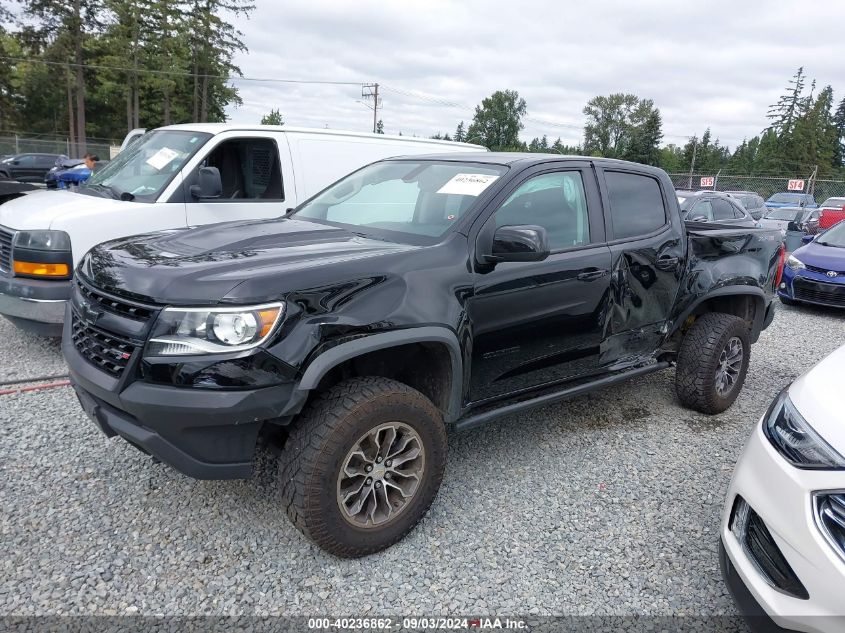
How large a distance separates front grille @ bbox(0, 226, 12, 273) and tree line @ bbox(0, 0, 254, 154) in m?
36.4

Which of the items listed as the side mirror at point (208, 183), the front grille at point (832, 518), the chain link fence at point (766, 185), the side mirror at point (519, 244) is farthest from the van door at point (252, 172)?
the chain link fence at point (766, 185)

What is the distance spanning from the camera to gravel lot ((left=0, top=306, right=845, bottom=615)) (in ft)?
7.97

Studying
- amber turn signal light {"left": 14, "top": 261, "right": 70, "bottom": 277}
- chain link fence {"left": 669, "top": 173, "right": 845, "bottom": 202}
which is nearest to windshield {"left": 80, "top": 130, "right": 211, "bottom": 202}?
amber turn signal light {"left": 14, "top": 261, "right": 70, "bottom": 277}

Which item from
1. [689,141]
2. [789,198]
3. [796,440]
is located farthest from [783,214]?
[689,141]

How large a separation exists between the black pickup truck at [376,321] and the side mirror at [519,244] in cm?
1

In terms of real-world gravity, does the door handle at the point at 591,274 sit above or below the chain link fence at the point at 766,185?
below

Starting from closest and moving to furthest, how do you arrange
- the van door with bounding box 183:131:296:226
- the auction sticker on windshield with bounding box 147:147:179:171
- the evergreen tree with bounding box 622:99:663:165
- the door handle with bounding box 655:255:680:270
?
the door handle with bounding box 655:255:680:270 < the auction sticker on windshield with bounding box 147:147:179:171 < the van door with bounding box 183:131:296:226 < the evergreen tree with bounding box 622:99:663:165

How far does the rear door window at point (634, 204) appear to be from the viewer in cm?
377

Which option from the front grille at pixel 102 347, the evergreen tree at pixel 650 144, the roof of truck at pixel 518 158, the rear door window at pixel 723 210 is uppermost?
the evergreen tree at pixel 650 144

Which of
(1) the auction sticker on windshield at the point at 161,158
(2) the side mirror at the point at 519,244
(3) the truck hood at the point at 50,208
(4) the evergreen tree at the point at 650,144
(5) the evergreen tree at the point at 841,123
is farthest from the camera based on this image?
(5) the evergreen tree at the point at 841,123

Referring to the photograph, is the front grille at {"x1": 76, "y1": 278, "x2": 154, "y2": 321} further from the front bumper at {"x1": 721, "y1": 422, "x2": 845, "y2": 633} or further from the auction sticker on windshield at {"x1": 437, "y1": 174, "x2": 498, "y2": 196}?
the front bumper at {"x1": 721, "y1": 422, "x2": 845, "y2": 633}

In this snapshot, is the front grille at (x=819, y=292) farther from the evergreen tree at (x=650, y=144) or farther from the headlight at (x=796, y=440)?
the evergreen tree at (x=650, y=144)

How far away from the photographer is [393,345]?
100 inches

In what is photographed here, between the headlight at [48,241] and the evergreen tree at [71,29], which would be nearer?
the headlight at [48,241]
